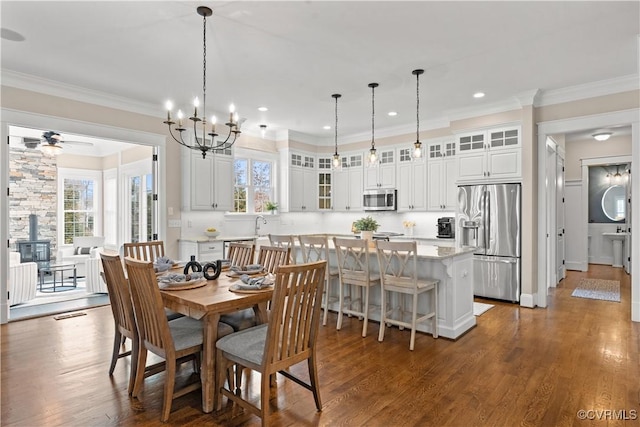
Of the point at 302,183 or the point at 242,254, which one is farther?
the point at 302,183

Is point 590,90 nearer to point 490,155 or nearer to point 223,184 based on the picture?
point 490,155

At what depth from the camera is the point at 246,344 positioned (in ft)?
7.41

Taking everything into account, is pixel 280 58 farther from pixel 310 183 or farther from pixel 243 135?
pixel 310 183

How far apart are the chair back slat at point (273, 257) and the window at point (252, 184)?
10.5ft

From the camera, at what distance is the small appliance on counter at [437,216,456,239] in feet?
20.2

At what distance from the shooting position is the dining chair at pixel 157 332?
87.7 inches

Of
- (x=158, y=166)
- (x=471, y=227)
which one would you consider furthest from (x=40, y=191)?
(x=471, y=227)

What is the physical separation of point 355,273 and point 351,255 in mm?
286

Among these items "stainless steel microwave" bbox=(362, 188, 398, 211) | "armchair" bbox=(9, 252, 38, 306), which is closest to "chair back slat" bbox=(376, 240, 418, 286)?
"stainless steel microwave" bbox=(362, 188, 398, 211)

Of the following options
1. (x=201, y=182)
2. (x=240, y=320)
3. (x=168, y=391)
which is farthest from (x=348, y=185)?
(x=168, y=391)

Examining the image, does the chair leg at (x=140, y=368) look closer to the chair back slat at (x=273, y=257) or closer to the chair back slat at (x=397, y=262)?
the chair back slat at (x=273, y=257)

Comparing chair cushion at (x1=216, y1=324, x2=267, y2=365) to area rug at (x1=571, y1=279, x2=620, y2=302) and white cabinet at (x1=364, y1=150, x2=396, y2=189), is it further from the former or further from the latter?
area rug at (x1=571, y1=279, x2=620, y2=302)

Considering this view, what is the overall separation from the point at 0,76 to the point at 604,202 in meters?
11.2

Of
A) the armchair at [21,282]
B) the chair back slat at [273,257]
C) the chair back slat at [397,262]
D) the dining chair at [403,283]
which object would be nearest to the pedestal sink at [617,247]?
the dining chair at [403,283]
